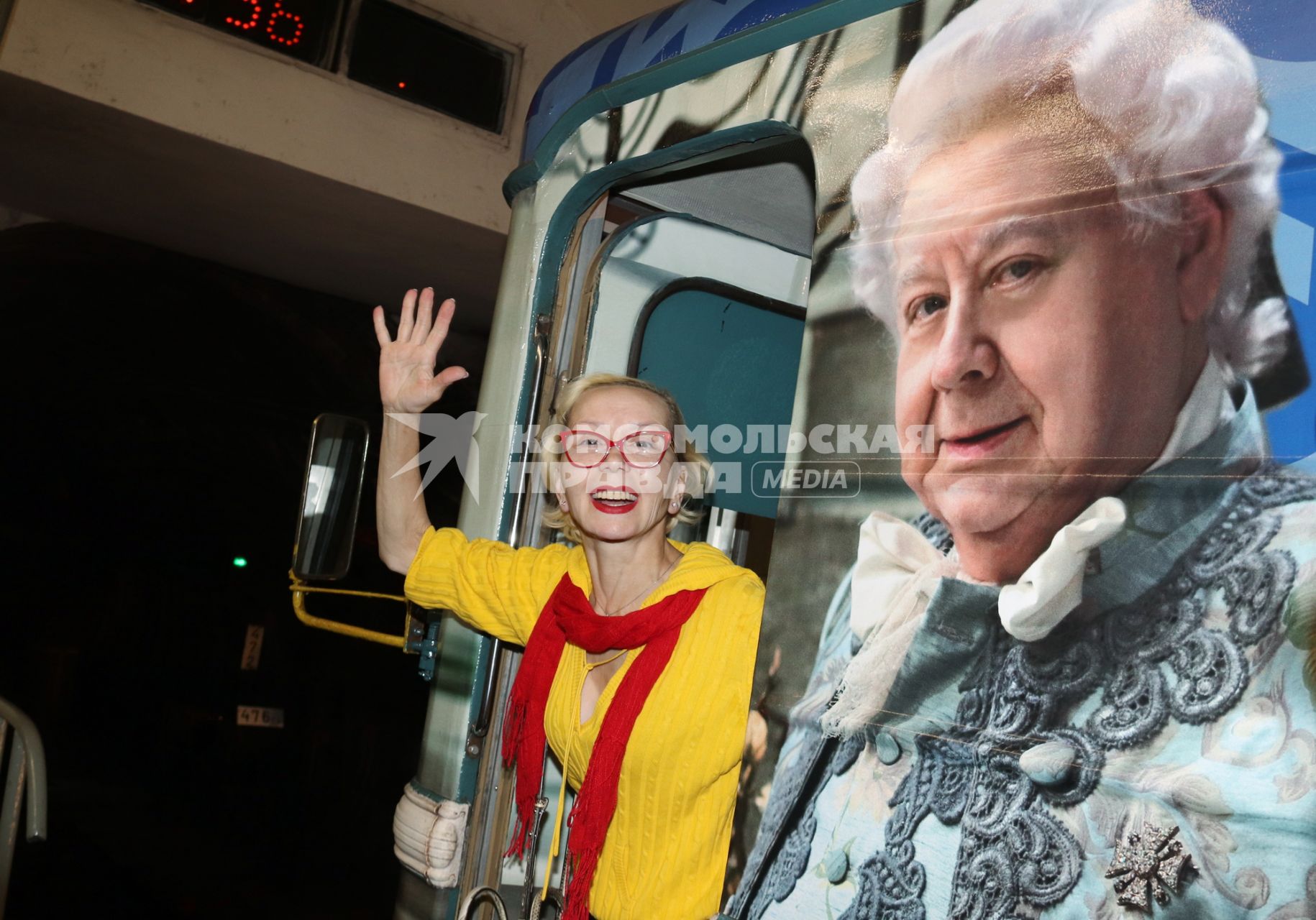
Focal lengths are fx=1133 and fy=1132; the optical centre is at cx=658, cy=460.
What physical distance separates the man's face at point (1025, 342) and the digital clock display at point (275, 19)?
14.6 feet

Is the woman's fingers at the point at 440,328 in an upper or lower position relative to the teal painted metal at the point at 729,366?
lower

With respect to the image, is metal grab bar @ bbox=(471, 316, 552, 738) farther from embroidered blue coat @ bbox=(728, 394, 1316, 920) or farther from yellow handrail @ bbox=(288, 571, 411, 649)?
embroidered blue coat @ bbox=(728, 394, 1316, 920)

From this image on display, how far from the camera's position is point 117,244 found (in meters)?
7.02

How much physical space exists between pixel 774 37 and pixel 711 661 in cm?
99

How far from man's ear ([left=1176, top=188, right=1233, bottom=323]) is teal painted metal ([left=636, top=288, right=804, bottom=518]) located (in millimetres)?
1606

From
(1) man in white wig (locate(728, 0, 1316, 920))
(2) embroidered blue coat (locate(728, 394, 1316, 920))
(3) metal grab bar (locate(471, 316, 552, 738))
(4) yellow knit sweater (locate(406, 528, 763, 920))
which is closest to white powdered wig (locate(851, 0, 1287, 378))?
(1) man in white wig (locate(728, 0, 1316, 920))

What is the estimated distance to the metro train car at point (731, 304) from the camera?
4.57 feet

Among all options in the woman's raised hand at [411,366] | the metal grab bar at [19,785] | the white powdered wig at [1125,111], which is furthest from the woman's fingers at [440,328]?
the metal grab bar at [19,785]

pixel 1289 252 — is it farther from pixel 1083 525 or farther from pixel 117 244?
pixel 117 244

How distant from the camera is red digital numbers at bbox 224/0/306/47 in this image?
5.01m

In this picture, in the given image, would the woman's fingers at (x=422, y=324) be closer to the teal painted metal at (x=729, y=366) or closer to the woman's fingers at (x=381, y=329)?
the woman's fingers at (x=381, y=329)

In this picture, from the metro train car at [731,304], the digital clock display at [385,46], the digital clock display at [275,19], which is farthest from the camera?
the digital clock display at [385,46]

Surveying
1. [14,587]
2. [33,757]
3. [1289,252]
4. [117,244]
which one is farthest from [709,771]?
[14,587]

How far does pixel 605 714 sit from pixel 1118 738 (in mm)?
996
